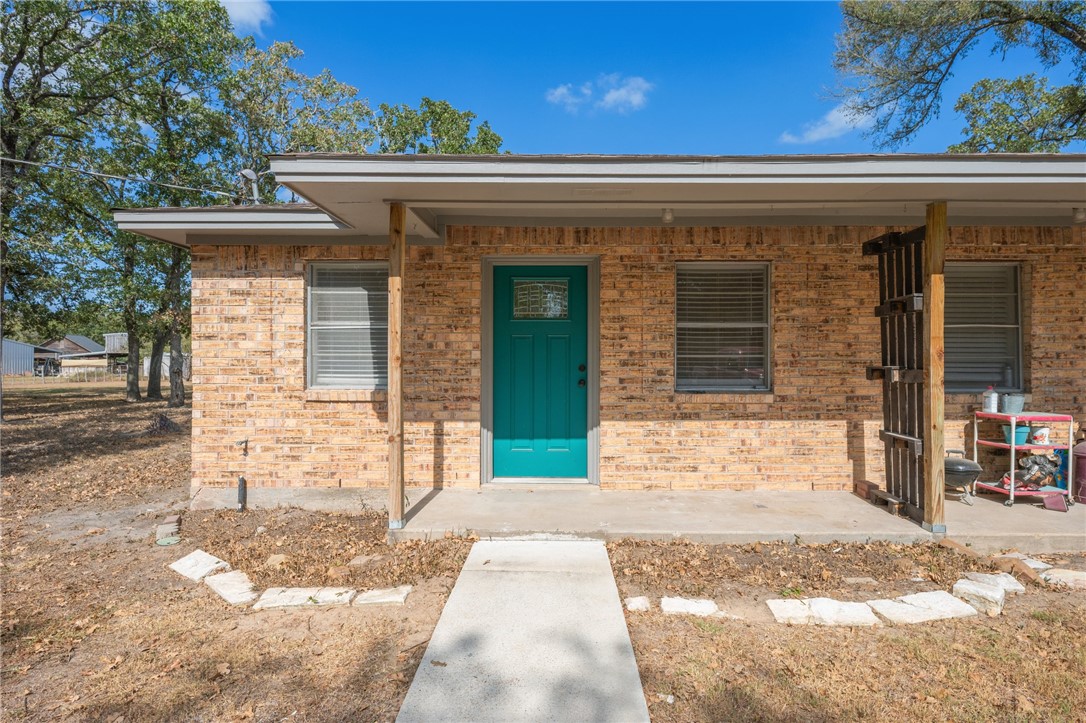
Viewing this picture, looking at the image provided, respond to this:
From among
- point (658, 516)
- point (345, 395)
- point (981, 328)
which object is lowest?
point (658, 516)

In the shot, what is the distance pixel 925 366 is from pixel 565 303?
10.00 ft

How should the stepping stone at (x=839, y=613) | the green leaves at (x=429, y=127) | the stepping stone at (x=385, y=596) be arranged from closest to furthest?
the stepping stone at (x=839, y=613) < the stepping stone at (x=385, y=596) < the green leaves at (x=429, y=127)

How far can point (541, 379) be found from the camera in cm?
522

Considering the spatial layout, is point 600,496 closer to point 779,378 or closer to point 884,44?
point 779,378

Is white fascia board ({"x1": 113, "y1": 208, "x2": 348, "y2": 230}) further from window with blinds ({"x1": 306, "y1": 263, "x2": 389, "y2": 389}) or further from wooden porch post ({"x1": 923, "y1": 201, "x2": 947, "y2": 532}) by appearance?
wooden porch post ({"x1": 923, "y1": 201, "x2": 947, "y2": 532})

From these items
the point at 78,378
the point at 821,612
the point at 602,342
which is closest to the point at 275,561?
the point at 602,342

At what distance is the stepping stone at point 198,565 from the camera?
360cm

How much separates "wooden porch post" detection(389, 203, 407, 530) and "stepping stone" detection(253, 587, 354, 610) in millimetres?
777

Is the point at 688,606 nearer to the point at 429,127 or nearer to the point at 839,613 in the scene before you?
the point at 839,613

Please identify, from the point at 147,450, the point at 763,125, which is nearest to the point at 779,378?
the point at 763,125

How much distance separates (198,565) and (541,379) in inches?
124

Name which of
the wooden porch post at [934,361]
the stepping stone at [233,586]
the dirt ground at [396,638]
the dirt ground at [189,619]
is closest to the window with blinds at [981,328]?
the wooden porch post at [934,361]

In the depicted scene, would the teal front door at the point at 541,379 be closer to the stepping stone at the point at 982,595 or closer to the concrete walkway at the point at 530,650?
the concrete walkway at the point at 530,650

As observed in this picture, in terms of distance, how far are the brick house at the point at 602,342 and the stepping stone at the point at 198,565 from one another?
50.4 inches
